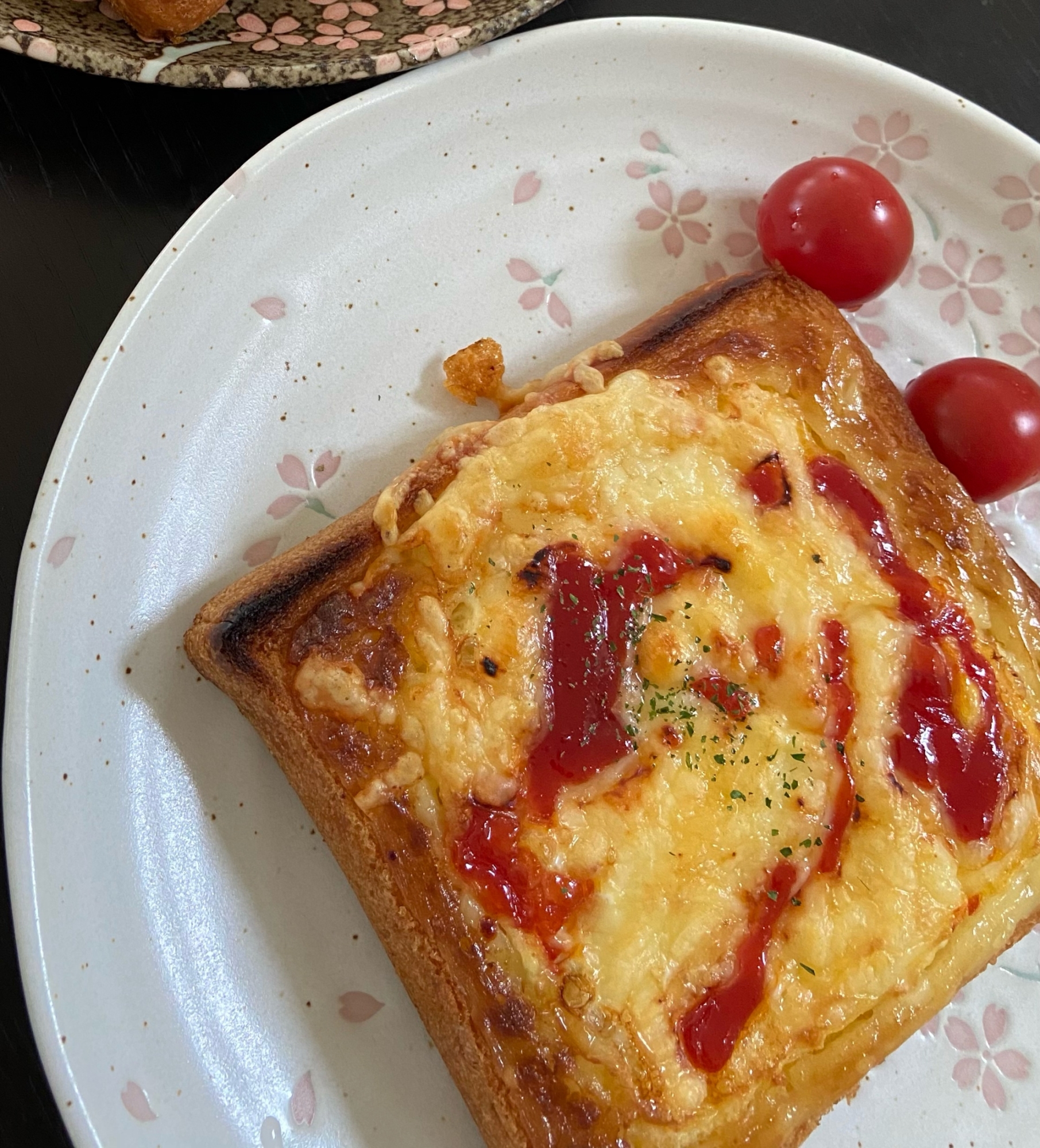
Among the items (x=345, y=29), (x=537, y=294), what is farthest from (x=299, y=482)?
(x=345, y=29)

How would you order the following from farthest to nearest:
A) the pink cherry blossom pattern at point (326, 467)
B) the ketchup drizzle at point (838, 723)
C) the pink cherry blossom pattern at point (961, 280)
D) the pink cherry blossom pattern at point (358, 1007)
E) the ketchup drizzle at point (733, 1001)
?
the pink cherry blossom pattern at point (961, 280) → the pink cherry blossom pattern at point (326, 467) → the pink cherry blossom pattern at point (358, 1007) → the ketchup drizzle at point (838, 723) → the ketchup drizzle at point (733, 1001)

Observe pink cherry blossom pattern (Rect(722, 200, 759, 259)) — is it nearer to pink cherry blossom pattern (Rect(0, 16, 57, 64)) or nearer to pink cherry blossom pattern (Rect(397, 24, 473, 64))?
pink cherry blossom pattern (Rect(397, 24, 473, 64))

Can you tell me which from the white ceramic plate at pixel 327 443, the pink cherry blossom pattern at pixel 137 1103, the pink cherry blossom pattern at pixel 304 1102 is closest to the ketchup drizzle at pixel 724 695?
the white ceramic plate at pixel 327 443

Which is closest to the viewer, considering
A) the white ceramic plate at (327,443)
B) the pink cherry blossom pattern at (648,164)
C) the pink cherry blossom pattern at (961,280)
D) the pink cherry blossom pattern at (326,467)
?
the white ceramic plate at (327,443)

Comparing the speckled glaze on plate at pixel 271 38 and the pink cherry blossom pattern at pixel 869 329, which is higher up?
the speckled glaze on plate at pixel 271 38

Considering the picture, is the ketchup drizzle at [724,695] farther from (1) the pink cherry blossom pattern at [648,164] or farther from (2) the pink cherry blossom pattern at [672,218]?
(1) the pink cherry blossom pattern at [648,164]

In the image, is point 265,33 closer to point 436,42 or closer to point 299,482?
point 436,42

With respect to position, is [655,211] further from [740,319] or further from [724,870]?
[724,870]
